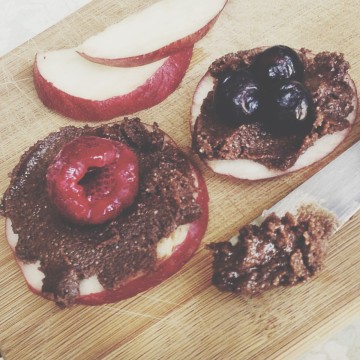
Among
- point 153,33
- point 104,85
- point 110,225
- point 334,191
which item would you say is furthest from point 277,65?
point 110,225

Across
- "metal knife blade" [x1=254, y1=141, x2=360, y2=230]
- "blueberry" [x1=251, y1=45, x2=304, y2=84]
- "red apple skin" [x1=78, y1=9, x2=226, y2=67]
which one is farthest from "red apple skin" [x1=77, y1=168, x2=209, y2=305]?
"red apple skin" [x1=78, y1=9, x2=226, y2=67]

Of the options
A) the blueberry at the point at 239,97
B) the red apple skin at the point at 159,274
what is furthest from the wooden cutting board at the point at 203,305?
the blueberry at the point at 239,97

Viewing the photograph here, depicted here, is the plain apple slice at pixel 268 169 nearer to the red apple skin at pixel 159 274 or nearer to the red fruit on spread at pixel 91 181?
the red apple skin at pixel 159 274

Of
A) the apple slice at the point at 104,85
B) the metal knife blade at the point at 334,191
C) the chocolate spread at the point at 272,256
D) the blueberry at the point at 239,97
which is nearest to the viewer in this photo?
the chocolate spread at the point at 272,256

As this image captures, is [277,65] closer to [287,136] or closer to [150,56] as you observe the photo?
[287,136]

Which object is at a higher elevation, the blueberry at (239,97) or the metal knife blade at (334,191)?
the blueberry at (239,97)

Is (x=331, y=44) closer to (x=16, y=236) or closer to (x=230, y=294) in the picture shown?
(x=230, y=294)

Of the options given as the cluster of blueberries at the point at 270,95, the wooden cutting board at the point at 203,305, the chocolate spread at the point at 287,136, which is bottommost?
the wooden cutting board at the point at 203,305
